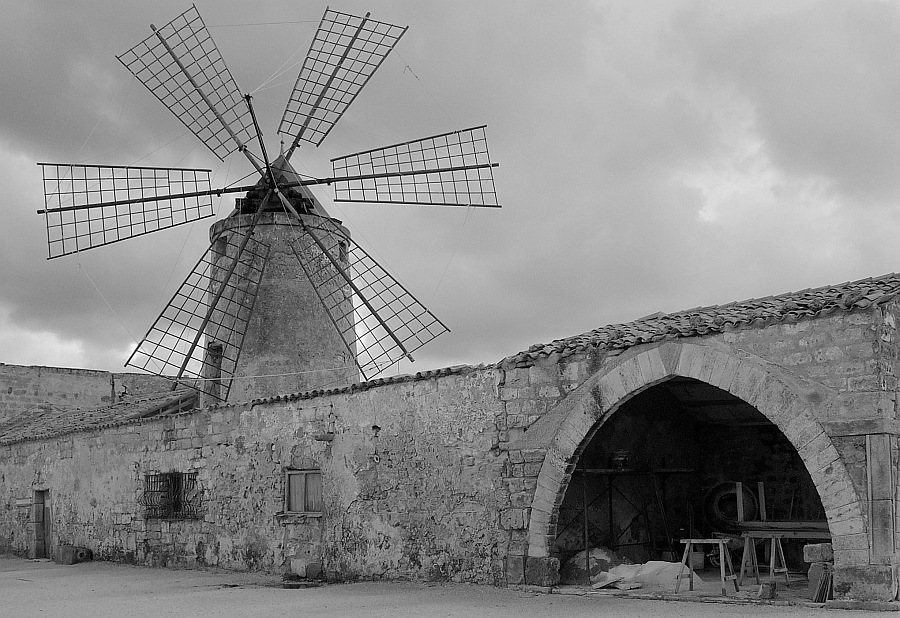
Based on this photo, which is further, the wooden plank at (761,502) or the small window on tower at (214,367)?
the small window on tower at (214,367)

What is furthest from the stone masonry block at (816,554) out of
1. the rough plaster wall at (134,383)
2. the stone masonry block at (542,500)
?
the rough plaster wall at (134,383)

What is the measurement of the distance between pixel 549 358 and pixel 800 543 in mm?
3940

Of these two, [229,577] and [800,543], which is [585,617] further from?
[229,577]

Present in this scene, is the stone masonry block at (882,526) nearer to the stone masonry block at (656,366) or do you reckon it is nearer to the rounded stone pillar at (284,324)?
the stone masonry block at (656,366)

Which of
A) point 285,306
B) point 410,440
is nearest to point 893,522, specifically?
point 410,440

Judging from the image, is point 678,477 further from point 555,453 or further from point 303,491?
point 303,491

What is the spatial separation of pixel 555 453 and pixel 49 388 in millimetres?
16107

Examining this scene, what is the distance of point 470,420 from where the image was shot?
9969 millimetres

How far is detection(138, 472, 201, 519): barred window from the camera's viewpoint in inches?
515

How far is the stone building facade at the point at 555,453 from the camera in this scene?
7617 mm

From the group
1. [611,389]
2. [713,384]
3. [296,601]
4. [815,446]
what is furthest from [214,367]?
[815,446]

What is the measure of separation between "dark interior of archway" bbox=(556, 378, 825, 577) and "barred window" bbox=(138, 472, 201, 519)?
5.11 m

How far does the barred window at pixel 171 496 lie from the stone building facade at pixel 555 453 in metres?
0.06

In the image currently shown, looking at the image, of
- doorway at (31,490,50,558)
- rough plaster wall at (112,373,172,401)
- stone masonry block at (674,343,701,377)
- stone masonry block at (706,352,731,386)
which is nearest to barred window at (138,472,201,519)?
doorway at (31,490,50,558)
